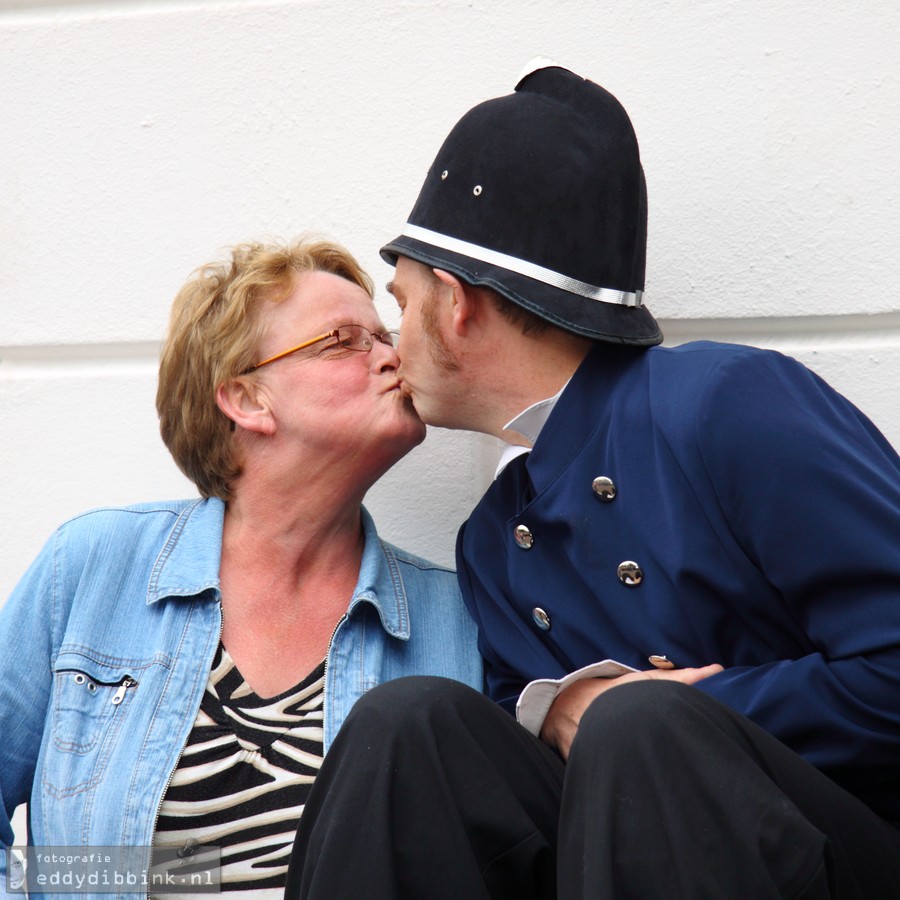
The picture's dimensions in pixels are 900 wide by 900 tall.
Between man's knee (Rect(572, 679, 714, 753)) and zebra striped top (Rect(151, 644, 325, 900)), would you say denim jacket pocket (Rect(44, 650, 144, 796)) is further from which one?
man's knee (Rect(572, 679, 714, 753))

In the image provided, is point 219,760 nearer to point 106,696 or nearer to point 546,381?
point 106,696

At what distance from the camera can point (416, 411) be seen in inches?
97.6

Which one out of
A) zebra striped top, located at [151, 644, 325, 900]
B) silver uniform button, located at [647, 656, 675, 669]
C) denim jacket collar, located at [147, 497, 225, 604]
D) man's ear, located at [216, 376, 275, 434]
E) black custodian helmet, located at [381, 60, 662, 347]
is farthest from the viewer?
man's ear, located at [216, 376, 275, 434]

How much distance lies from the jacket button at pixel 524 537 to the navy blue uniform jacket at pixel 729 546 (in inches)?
0.4

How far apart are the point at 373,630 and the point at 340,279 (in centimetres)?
74

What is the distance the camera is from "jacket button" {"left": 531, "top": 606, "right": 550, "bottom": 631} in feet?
7.26

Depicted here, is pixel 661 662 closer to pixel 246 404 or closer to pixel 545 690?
pixel 545 690

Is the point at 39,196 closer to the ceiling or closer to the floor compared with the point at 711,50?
closer to the floor

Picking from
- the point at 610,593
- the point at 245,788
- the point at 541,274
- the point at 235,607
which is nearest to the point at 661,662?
the point at 610,593

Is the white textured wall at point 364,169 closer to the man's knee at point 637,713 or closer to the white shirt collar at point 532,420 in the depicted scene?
the white shirt collar at point 532,420

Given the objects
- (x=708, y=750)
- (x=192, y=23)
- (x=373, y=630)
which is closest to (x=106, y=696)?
(x=373, y=630)

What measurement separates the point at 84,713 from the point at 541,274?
44.5 inches

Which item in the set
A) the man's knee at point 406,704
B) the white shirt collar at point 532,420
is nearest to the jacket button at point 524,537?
the white shirt collar at point 532,420

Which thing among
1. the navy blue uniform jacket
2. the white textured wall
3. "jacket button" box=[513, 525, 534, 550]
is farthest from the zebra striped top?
the white textured wall
